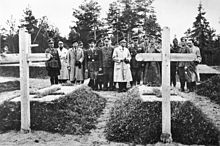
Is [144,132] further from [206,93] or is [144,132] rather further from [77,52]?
[77,52]

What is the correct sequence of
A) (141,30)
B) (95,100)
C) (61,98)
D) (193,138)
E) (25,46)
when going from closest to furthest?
(193,138), (25,46), (61,98), (95,100), (141,30)

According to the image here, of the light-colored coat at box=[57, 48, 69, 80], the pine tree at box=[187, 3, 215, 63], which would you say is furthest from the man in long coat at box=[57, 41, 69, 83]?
the pine tree at box=[187, 3, 215, 63]

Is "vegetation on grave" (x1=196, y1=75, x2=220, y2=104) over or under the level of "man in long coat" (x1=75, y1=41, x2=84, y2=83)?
under

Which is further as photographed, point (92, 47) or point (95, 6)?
point (95, 6)

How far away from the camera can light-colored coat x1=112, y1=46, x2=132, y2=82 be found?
10289mm

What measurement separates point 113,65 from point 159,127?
19.4ft

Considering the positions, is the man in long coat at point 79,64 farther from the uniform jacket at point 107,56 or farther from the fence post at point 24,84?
the fence post at point 24,84

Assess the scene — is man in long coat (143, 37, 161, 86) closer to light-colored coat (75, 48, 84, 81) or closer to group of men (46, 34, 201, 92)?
group of men (46, 34, 201, 92)

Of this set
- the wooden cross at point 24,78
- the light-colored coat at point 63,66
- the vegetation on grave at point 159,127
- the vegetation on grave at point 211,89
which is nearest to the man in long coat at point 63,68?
the light-colored coat at point 63,66

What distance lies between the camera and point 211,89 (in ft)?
31.9

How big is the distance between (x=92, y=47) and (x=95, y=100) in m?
3.50

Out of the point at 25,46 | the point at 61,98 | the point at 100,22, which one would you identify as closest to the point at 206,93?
the point at 61,98

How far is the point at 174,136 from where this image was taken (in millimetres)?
5227

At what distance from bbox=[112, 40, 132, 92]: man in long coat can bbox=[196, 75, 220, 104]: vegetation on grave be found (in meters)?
2.41
